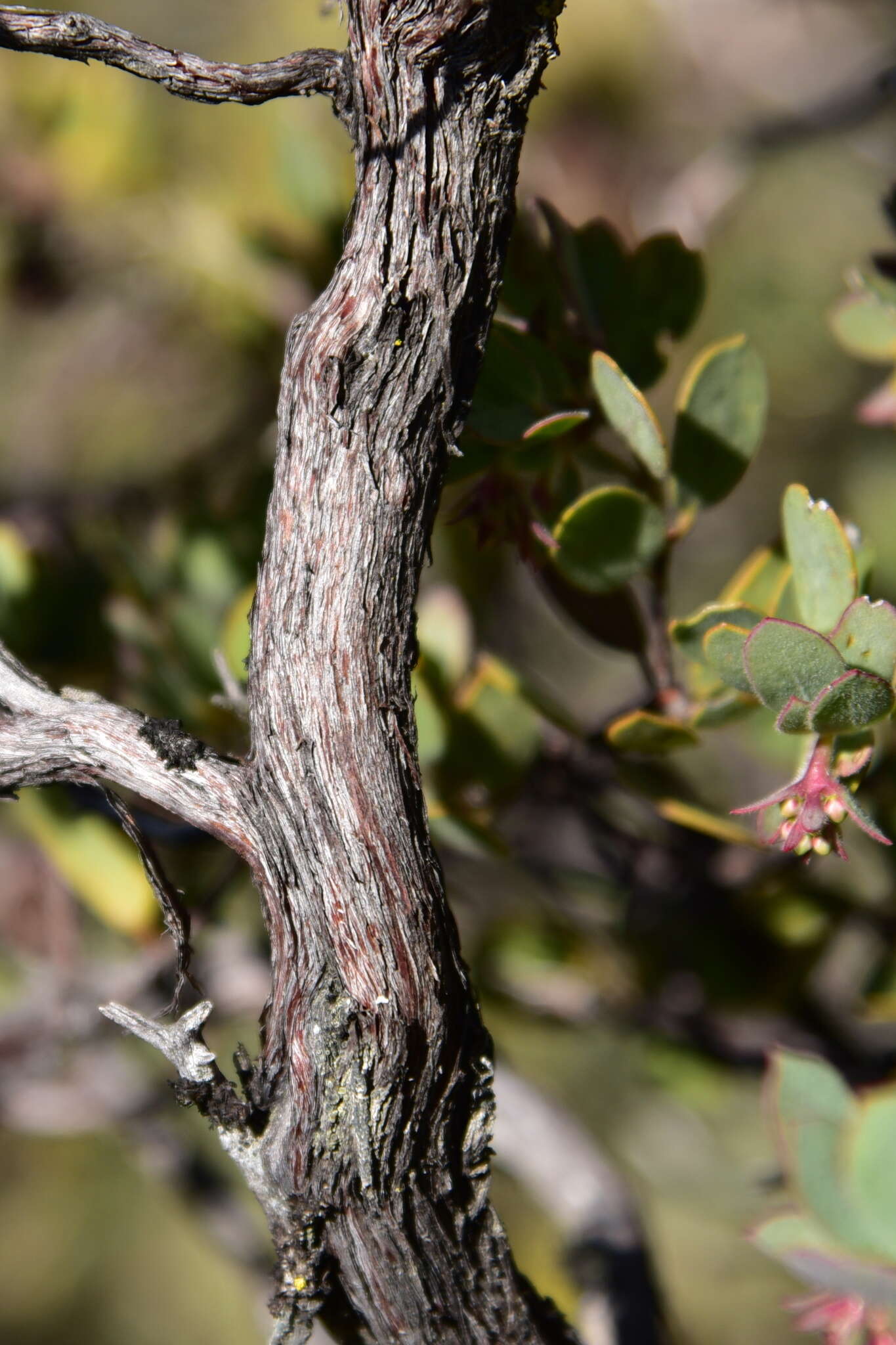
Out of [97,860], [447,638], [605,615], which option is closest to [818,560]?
[605,615]

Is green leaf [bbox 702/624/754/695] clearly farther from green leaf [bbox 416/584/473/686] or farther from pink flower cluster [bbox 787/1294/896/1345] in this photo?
pink flower cluster [bbox 787/1294/896/1345]

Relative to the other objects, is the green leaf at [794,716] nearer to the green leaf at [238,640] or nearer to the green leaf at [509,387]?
the green leaf at [509,387]

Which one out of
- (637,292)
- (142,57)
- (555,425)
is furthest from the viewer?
(637,292)

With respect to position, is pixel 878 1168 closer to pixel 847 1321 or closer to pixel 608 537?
pixel 847 1321

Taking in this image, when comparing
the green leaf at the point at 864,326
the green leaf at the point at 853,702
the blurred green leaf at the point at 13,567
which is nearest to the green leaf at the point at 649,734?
the green leaf at the point at 853,702

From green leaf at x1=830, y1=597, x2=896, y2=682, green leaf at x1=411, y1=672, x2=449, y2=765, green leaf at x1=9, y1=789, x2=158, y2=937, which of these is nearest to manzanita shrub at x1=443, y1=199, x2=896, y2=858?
green leaf at x1=830, y1=597, x2=896, y2=682
